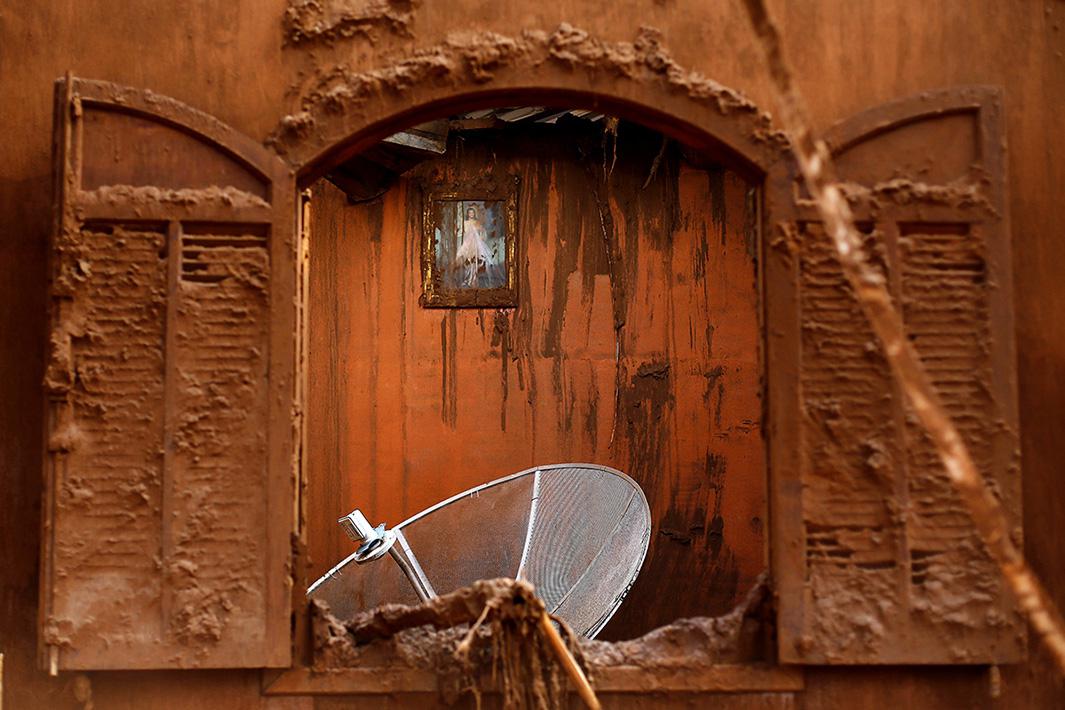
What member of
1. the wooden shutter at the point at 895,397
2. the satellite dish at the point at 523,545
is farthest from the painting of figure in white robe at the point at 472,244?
the wooden shutter at the point at 895,397

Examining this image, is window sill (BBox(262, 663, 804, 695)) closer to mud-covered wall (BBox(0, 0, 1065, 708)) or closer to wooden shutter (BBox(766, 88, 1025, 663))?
wooden shutter (BBox(766, 88, 1025, 663))

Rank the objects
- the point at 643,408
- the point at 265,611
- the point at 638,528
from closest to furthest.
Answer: the point at 265,611 < the point at 638,528 < the point at 643,408

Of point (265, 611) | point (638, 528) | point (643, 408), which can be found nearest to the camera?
point (265, 611)

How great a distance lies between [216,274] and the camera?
4.01 metres

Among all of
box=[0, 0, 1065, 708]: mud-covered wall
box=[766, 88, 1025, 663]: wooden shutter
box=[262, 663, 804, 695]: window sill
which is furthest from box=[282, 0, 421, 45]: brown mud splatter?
box=[262, 663, 804, 695]: window sill

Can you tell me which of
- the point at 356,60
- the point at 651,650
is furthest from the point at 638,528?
the point at 356,60

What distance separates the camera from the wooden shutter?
3.90m

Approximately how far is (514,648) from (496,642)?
6cm

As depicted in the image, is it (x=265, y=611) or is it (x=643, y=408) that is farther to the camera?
(x=643, y=408)

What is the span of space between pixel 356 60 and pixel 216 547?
1.69 metres

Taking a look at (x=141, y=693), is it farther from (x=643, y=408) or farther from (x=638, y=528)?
(x=643, y=408)

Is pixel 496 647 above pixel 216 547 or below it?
below

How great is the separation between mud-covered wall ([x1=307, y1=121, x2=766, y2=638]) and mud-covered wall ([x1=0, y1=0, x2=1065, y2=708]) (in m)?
3.13

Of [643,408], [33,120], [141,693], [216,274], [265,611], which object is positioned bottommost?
[141,693]
